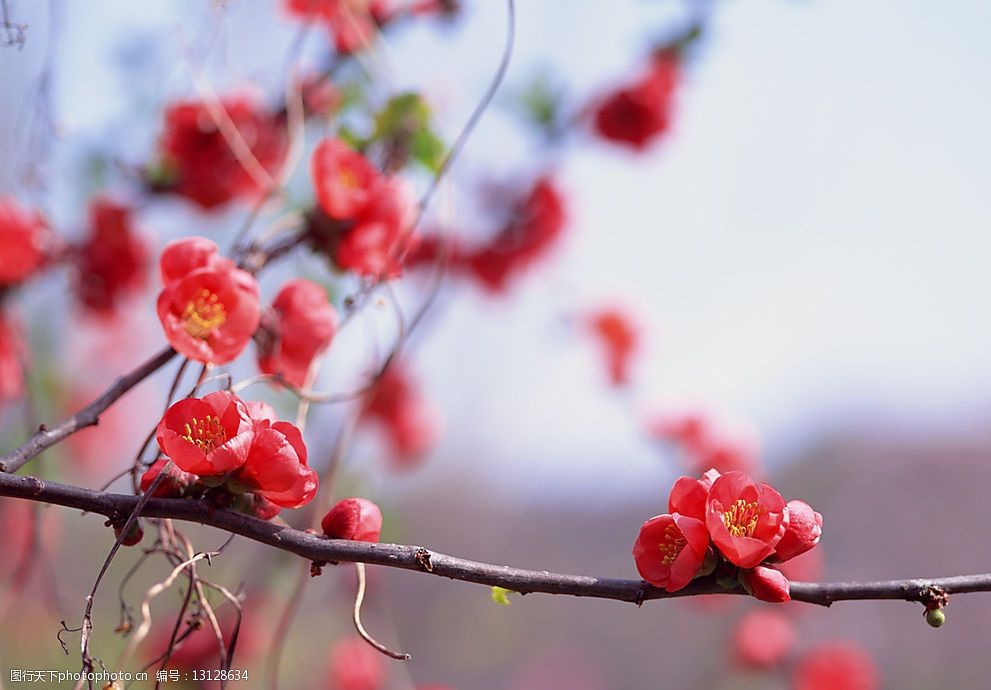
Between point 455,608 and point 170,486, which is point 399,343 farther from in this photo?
point 455,608

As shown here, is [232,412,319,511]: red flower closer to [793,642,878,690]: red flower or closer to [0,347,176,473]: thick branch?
[0,347,176,473]: thick branch

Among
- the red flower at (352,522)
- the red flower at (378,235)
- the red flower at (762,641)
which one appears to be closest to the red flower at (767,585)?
the red flower at (352,522)

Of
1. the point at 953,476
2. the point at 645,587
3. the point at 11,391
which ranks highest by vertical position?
the point at 953,476

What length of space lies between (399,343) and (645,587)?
1.13 feet

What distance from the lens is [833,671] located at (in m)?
1.41

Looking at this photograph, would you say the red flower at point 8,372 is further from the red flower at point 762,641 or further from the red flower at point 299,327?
the red flower at point 762,641

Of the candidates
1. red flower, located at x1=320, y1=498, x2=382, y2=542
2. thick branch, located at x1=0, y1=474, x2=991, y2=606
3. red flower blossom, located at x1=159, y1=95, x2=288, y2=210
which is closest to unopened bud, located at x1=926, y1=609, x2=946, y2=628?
thick branch, located at x1=0, y1=474, x2=991, y2=606

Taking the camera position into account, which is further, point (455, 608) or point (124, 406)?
point (455, 608)

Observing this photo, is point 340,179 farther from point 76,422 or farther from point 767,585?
point 767,585

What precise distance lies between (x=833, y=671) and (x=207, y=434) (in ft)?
4.01

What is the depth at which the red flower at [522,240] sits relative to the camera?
4.80 ft

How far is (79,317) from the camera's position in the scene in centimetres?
129

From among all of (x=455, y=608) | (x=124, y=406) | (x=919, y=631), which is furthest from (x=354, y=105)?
(x=919, y=631)

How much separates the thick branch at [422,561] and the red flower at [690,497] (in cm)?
4
